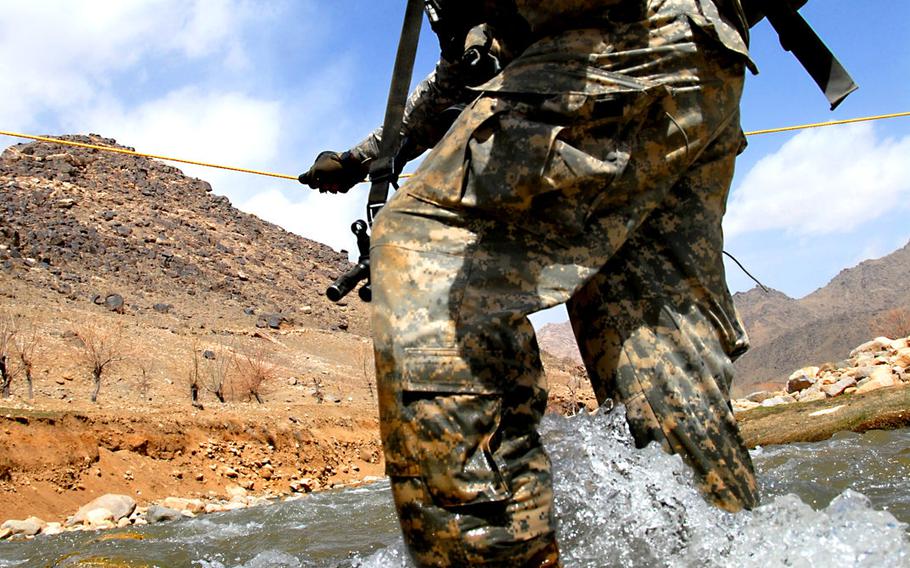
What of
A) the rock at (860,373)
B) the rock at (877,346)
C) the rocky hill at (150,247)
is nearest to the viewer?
the rock at (860,373)

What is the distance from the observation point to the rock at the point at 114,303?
36.0 meters

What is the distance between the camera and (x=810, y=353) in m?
65.8

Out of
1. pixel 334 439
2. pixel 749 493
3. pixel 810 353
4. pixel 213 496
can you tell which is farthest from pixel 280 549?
pixel 810 353

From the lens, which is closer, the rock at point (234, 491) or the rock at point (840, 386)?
the rock at point (840, 386)

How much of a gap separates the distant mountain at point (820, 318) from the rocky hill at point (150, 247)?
25.3 meters

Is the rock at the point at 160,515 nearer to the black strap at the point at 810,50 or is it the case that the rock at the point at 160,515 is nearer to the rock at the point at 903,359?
the black strap at the point at 810,50

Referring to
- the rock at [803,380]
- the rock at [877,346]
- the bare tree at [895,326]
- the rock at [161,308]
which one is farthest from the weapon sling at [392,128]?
the rock at [161,308]

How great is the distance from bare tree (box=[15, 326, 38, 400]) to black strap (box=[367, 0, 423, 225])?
16677 mm

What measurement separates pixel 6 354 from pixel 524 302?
20806 mm

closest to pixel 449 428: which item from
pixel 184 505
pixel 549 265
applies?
pixel 549 265

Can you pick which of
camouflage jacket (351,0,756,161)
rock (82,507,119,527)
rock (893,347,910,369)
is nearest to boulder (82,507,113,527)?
rock (82,507,119,527)

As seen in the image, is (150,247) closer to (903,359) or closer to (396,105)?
(903,359)

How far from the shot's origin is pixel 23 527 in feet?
24.6

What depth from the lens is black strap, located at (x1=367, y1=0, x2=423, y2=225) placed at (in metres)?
2.38
